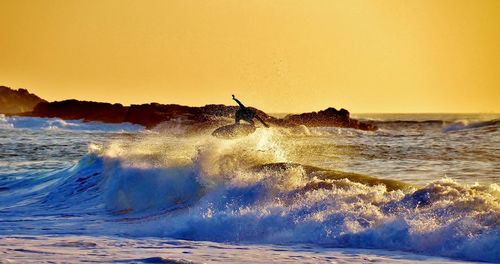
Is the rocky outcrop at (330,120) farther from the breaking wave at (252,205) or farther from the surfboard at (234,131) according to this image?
the breaking wave at (252,205)

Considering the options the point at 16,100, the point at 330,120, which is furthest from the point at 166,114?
the point at 16,100

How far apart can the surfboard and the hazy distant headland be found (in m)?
41.5

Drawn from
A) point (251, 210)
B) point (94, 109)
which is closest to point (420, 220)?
point (251, 210)

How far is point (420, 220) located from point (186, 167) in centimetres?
824

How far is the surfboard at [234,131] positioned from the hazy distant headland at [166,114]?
41.5 metres

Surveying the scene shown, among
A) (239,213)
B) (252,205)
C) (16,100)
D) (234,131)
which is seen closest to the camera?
(239,213)

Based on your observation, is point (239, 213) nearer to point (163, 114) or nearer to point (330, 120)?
point (330, 120)

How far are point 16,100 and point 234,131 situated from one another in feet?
384

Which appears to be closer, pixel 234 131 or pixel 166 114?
pixel 234 131

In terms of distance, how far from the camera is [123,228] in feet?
45.5

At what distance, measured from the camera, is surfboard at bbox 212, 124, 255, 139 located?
69.1 ft

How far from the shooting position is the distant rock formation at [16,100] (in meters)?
128

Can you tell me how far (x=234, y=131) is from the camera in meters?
21.4

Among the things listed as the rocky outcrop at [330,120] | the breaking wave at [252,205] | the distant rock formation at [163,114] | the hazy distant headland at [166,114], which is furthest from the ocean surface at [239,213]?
the rocky outcrop at [330,120]
